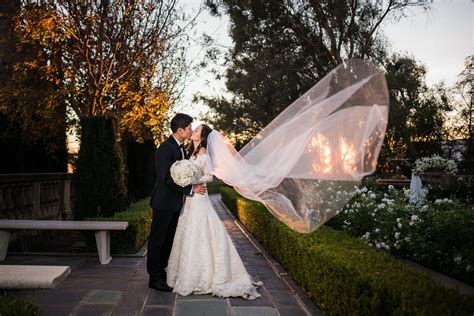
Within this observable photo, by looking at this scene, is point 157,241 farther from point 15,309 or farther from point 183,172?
point 15,309

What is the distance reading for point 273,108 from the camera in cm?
2412

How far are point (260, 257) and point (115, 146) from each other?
142 inches

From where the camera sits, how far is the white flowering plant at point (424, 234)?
5.14 m

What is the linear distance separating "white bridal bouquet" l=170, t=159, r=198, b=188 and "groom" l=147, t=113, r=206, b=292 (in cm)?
14

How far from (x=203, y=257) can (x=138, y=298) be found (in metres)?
0.90

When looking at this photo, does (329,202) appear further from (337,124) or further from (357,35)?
(357,35)

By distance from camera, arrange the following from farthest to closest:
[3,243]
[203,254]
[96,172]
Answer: [96,172] → [3,243] → [203,254]

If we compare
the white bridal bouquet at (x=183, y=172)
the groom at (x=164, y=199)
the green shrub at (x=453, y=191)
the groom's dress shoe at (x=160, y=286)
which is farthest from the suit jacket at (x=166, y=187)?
the green shrub at (x=453, y=191)

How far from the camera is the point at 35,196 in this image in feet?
34.1

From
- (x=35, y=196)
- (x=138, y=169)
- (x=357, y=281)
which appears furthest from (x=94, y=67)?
(x=357, y=281)

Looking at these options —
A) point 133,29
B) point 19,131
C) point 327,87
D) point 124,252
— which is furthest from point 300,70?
point 327,87

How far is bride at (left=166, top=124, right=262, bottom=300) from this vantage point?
5305 mm

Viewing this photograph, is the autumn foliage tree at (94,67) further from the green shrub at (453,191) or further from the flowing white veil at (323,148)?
the green shrub at (453,191)

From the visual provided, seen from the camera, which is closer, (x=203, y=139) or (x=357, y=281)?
(x=357, y=281)
